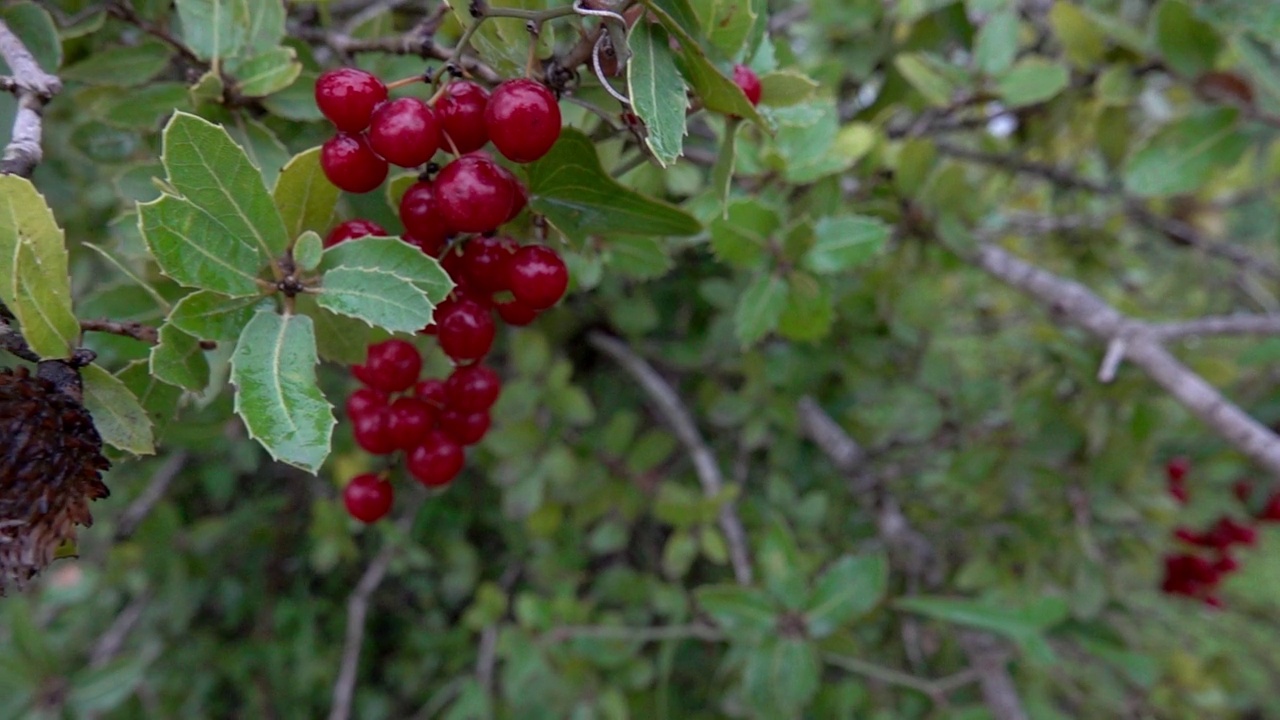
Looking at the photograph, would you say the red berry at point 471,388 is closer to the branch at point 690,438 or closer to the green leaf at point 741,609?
the green leaf at point 741,609

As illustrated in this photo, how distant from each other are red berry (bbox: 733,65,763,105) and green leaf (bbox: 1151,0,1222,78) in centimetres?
113

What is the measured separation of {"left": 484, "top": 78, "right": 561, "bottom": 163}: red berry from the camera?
66 centimetres

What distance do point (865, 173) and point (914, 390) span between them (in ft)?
2.46

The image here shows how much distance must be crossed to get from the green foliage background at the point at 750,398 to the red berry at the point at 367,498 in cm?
18

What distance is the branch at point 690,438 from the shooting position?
1759 millimetres

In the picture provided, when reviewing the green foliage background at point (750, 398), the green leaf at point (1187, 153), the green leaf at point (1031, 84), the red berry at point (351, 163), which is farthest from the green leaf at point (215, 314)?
the green leaf at point (1187, 153)

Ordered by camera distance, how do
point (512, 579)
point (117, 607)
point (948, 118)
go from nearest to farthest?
1. point (948, 118)
2. point (512, 579)
3. point (117, 607)

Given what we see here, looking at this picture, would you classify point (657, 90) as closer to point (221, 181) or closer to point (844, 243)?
point (221, 181)

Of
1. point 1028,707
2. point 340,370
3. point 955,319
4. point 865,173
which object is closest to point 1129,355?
point 865,173

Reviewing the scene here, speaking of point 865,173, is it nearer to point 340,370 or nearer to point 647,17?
point 647,17

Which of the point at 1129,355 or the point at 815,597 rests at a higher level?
the point at 1129,355

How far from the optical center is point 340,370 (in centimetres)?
196

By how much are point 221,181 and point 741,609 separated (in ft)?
3.65

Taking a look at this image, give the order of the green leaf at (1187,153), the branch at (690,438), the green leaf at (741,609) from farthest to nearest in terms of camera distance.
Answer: the branch at (690,438)
the green leaf at (1187,153)
the green leaf at (741,609)
